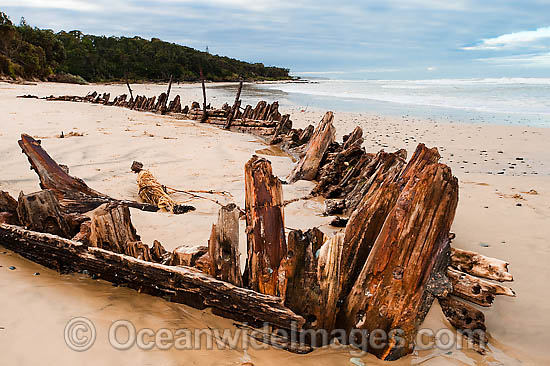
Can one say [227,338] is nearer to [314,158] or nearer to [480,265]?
[480,265]

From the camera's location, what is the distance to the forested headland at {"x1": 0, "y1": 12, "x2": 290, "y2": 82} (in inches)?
1633

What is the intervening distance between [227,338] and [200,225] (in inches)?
86.1

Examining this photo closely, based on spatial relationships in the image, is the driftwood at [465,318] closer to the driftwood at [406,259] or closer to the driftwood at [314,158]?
the driftwood at [406,259]

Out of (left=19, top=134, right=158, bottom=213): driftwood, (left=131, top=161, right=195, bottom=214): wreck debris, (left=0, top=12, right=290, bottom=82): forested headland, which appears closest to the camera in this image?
(left=19, top=134, right=158, bottom=213): driftwood

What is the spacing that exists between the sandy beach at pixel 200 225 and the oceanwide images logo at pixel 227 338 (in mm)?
52

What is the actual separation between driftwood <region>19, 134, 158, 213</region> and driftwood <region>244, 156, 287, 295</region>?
217 cm

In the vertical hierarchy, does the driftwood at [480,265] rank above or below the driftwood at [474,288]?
above

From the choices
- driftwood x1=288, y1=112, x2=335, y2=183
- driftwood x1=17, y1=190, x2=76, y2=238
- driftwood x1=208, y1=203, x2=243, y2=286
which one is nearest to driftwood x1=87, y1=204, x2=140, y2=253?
driftwood x1=17, y1=190, x2=76, y2=238

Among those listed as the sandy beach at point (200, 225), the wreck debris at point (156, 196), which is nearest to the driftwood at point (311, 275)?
the sandy beach at point (200, 225)

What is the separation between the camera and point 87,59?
6219cm

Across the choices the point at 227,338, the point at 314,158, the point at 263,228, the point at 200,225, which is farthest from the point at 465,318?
the point at 314,158

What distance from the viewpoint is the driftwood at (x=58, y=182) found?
433 centimetres

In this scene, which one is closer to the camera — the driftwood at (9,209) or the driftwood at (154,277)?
the driftwood at (154,277)

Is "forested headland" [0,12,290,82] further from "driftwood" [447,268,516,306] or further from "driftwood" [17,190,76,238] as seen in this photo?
"driftwood" [447,268,516,306]
